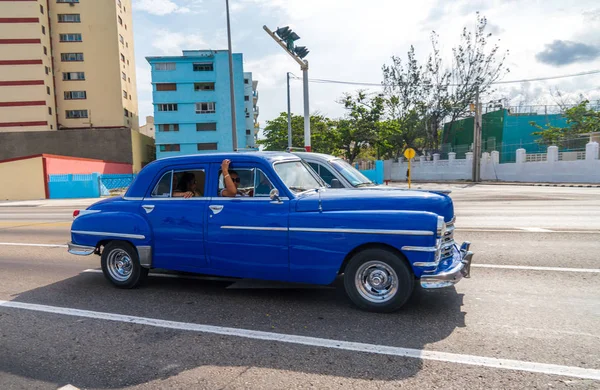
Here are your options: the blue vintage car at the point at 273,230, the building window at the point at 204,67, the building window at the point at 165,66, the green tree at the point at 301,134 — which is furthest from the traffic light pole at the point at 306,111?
the building window at the point at 165,66

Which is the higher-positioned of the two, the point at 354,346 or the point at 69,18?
the point at 69,18

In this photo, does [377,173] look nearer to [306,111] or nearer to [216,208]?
[306,111]

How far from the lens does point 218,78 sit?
162ft

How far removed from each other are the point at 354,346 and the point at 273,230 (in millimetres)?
1644

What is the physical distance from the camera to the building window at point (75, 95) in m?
47.4

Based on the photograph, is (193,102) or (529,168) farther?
(193,102)

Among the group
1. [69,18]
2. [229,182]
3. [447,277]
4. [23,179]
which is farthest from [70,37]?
[447,277]

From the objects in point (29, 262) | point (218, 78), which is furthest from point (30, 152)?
point (29, 262)

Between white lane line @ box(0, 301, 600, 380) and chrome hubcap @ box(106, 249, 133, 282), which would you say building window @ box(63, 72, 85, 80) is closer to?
chrome hubcap @ box(106, 249, 133, 282)

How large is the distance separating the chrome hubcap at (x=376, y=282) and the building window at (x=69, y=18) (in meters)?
54.1

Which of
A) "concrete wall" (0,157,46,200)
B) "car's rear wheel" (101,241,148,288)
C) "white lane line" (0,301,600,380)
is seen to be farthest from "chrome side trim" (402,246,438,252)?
"concrete wall" (0,157,46,200)

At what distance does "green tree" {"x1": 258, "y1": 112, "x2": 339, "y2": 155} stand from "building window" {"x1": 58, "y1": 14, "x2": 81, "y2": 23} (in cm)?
2534

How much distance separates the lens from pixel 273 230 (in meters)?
4.75

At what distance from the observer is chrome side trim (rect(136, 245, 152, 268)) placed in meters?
5.49
